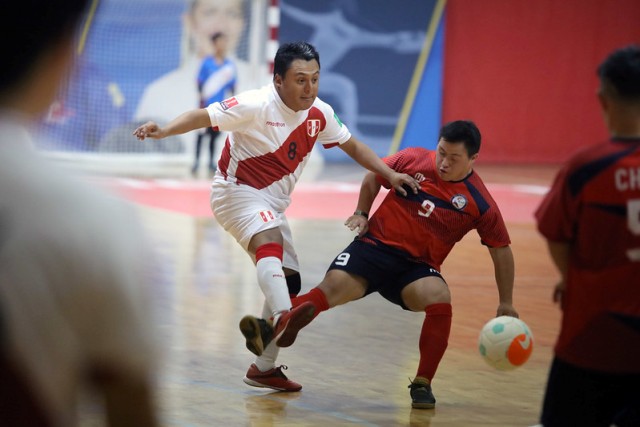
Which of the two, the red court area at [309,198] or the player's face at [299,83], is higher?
the player's face at [299,83]

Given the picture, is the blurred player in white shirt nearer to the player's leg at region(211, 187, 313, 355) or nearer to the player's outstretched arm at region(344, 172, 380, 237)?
the player's leg at region(211, 187, 313, 355)

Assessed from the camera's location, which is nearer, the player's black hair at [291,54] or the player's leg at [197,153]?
the player's black hair at [291,54]

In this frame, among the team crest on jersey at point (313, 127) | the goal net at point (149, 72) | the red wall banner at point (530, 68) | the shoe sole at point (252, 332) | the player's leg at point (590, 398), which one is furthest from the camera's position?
Answer: the red wall banner at point (530, 68)

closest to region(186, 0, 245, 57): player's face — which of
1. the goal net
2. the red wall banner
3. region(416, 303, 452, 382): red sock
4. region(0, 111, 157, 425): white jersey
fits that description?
the goal net

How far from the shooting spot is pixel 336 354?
6.36 metres

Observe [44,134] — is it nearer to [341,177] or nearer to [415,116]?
[341,177]

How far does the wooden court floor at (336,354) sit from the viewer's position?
515 cm

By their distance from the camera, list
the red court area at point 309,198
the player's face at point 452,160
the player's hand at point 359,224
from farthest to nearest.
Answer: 1. the red court area at point 309,198
2. the player's hand at point 359,224
3. the player's face at point 452,160

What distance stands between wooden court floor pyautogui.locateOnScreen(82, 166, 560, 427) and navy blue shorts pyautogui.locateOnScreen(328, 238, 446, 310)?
57 centimetres

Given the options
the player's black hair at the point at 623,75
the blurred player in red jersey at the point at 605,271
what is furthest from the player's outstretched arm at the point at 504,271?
the player's black hair at the point at 623,75

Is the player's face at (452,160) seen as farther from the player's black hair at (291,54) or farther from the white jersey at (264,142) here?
the player's black hair at (291,54)

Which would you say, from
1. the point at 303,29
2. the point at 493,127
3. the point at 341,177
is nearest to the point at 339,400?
the point at 341,177

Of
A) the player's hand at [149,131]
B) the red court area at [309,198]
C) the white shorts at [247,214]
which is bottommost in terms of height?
the red court area at [309,198]

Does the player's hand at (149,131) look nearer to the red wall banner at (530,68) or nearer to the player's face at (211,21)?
the player's face at (211,21)
